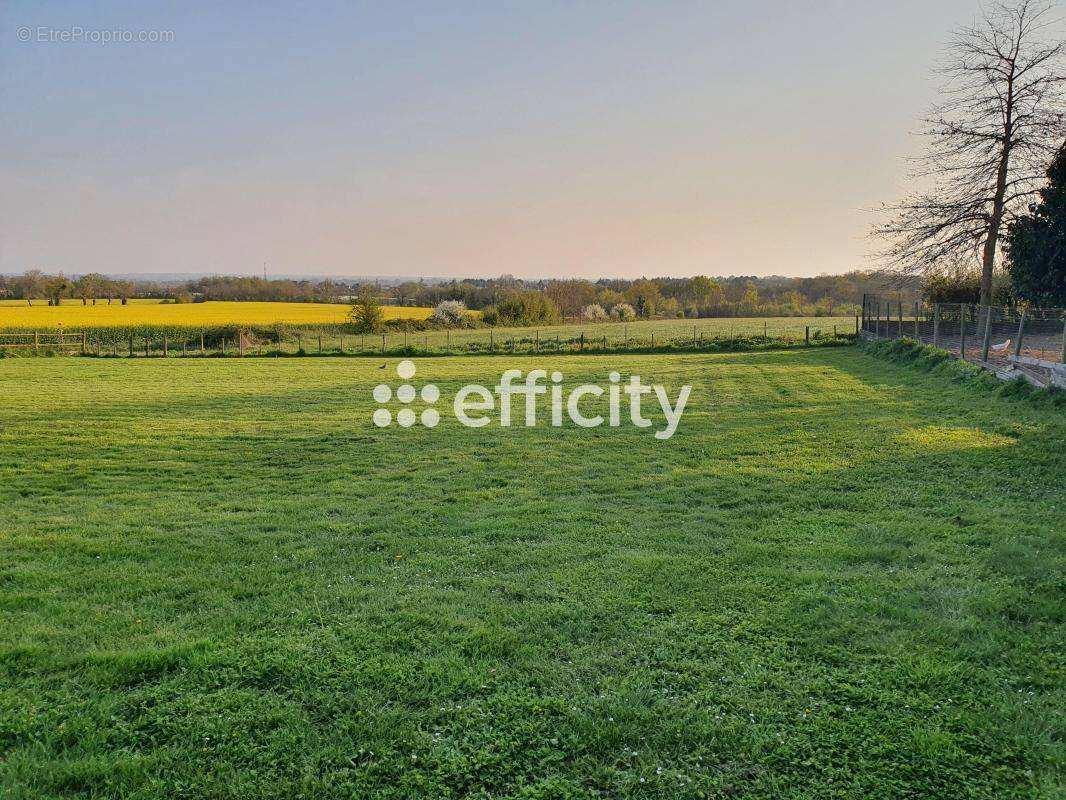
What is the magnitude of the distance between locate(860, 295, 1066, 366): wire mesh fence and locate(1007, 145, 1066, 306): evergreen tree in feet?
4.67

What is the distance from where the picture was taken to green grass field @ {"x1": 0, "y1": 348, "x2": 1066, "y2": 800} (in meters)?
2.83

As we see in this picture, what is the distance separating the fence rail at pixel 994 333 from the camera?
1214 cm

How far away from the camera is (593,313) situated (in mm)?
66750

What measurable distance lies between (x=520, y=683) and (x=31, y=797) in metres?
2.04

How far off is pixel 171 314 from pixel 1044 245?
4932 cm

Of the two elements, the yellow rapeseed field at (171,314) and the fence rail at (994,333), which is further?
the yellow rapeseed field at (171,314)

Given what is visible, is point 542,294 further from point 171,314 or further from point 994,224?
point 994,224

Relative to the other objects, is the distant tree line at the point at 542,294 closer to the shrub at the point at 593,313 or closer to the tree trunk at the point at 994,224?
the shrub at the point at 593,313

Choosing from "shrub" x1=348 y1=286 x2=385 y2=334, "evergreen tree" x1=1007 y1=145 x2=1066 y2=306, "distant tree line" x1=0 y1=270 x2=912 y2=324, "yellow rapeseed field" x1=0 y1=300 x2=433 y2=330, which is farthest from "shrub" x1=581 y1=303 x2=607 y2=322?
"evergreen tree" x1=1007 y1=145 x2=1066 y2=306

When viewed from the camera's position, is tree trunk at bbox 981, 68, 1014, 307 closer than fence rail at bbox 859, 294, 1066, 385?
No

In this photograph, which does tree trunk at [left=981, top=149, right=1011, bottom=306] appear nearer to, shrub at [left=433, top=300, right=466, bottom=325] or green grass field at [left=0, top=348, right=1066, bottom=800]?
green grass field at [left=0, top=348, right=1066, bottom=800]

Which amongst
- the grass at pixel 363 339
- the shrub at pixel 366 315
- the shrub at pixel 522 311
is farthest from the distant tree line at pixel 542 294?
the grass at pixel 363 339

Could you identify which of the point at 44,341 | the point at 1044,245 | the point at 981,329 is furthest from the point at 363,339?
the point at 1044,245

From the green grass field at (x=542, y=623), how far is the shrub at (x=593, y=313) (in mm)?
56575
